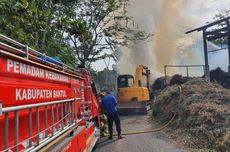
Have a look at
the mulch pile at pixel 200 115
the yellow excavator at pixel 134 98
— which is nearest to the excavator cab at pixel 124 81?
the yellow excavator at pixel 134 98

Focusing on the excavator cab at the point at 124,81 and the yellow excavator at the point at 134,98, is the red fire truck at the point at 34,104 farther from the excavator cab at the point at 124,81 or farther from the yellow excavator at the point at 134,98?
the excavator cab at the point at 124,81

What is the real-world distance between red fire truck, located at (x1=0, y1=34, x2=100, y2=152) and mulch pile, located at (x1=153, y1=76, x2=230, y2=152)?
4.38 m

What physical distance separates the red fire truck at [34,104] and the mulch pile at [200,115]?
4380 mm

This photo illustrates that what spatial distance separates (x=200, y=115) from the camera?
13.2 m

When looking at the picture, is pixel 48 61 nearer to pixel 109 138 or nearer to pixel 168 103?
pixel 109 138

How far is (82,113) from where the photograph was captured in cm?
863

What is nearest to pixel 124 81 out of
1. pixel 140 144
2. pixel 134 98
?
pixel 134 98

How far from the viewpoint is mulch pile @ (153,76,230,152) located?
10.7 m

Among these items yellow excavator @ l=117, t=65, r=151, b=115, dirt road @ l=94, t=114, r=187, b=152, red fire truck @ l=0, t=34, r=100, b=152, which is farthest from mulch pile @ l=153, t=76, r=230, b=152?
red fire truck @ l=0, t=34, r=100, b=152

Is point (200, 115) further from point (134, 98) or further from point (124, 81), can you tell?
point (124, 81)

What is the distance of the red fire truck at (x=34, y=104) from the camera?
403cm

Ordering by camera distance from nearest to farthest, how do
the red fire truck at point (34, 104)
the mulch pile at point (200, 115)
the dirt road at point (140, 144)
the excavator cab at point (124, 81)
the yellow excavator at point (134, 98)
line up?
1. the red fire truck at point (34, 104)
2. the mulch pile at point (200, 115)
3. the dirt road at point (140, 144)
4. the yellow excavator at point (134, 98)
5. the excavator cab at point (124, 81)

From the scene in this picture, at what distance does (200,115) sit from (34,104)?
32.1 ft

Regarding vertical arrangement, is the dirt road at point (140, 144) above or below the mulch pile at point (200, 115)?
below
